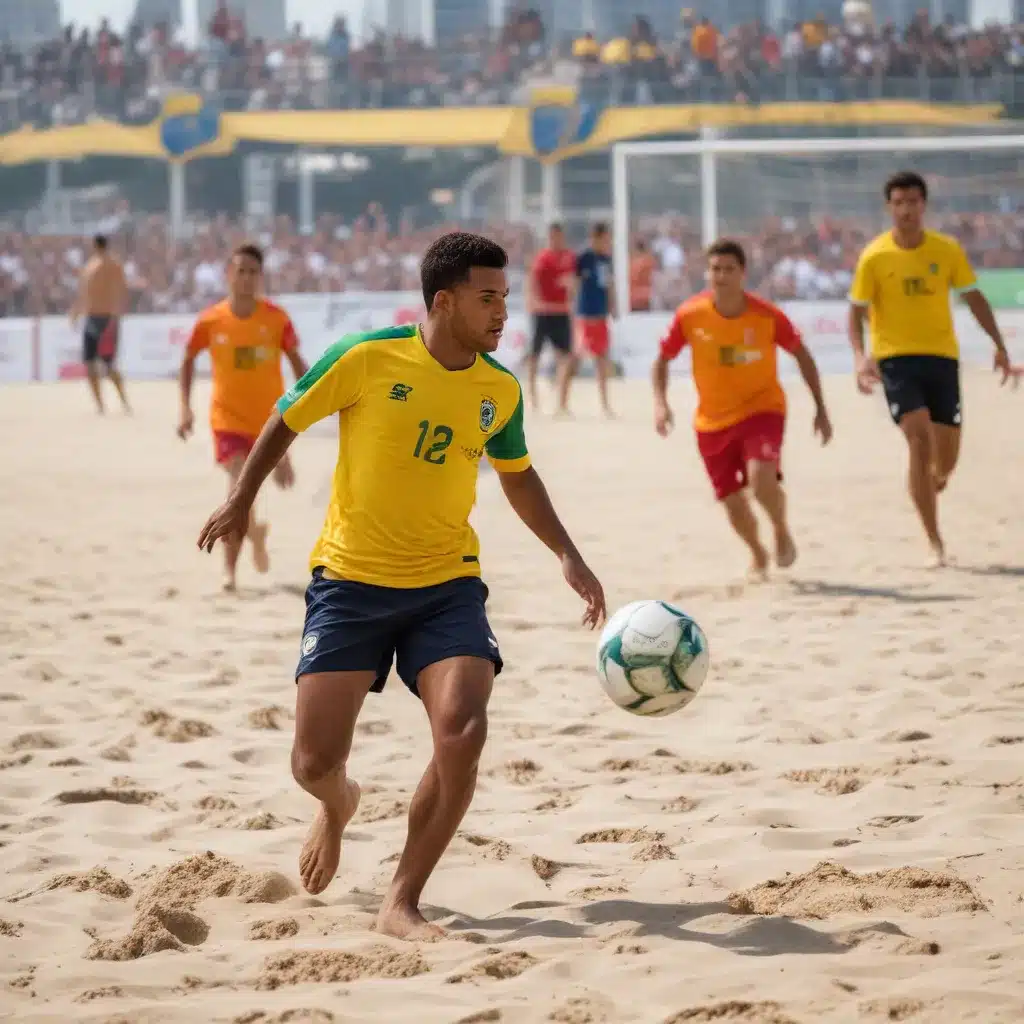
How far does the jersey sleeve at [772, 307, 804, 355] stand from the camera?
8.23 m

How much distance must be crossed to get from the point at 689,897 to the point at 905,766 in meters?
1.28

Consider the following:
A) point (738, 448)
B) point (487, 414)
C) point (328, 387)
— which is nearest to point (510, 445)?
→ point (487, 414)

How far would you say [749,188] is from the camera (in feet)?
→ 81.4

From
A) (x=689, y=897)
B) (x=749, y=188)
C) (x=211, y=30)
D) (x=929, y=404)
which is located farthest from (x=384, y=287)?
(x=689, y=897)

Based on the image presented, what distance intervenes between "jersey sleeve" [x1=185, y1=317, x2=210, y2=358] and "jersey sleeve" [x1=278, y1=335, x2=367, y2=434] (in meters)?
4.75

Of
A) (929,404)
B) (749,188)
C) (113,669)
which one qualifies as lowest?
(113,669)

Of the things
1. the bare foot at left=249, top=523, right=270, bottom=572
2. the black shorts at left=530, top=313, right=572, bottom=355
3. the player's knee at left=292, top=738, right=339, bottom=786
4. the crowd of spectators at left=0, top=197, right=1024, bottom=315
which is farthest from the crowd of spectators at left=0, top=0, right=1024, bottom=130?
the player's knee at left=292, top=738, right=339, bottom=786

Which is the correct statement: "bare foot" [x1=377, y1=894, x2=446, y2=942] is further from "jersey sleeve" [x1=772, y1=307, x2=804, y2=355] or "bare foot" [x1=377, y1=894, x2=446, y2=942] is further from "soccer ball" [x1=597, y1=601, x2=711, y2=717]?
"jersey sleeve" [x1=772, y1=307, x2=804, y2=355]

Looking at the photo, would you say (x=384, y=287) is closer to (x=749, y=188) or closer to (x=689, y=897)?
(x=749, y=188)

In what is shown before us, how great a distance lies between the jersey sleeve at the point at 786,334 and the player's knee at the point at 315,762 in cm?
501

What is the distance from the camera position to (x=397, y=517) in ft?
12.8

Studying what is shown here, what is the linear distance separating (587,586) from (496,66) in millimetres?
30678

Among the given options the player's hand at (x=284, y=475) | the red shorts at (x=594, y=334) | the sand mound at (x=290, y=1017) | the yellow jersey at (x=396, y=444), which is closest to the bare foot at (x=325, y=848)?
the yellow jersey at (x=396, y=444)

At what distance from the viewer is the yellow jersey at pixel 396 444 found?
387cm
